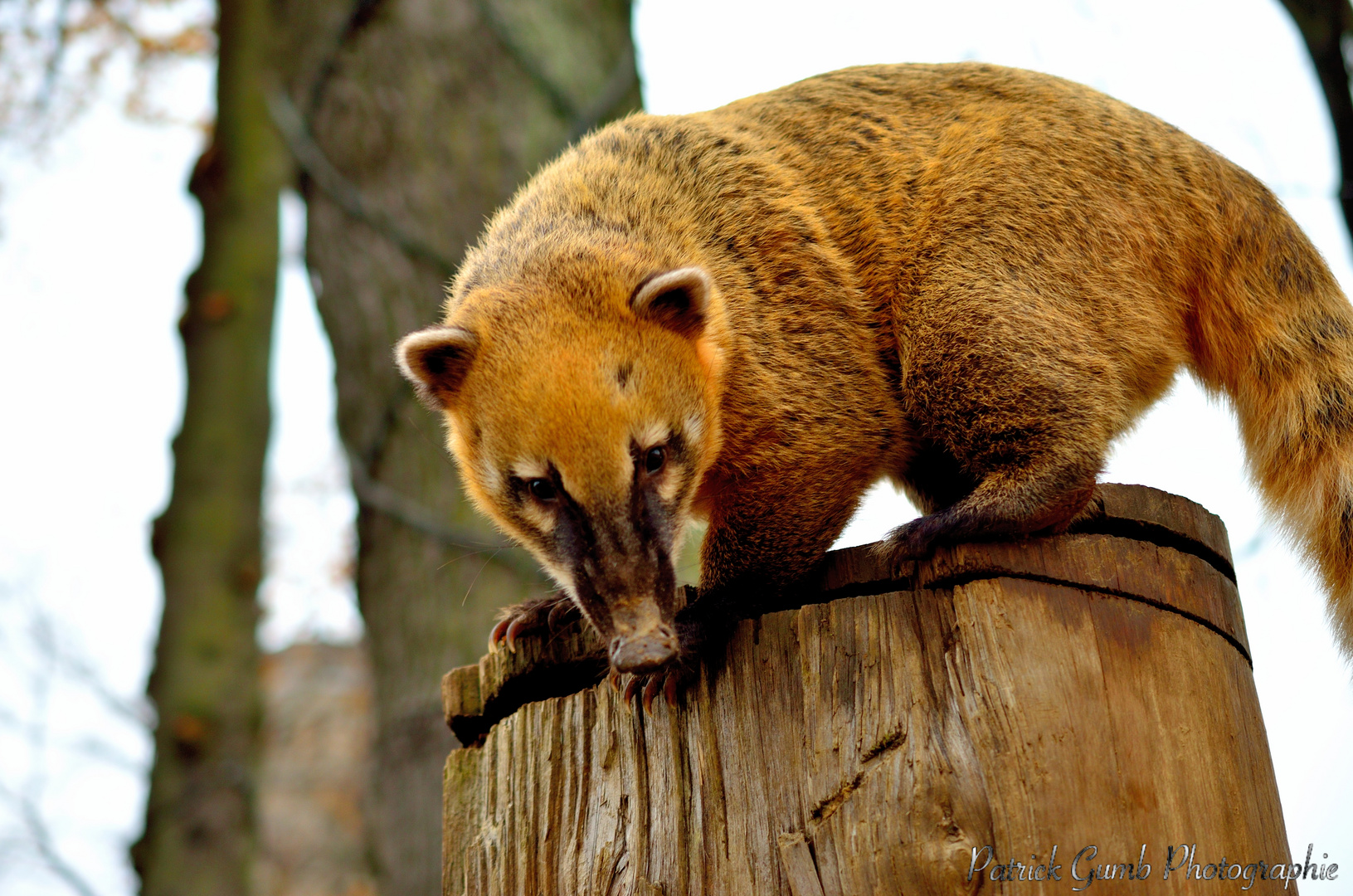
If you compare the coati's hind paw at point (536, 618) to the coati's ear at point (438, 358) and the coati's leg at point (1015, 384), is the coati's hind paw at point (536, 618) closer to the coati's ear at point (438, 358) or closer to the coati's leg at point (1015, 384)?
the coati's ear at point (438, 358)

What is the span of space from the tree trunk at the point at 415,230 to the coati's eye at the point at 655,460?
2922 millimetres

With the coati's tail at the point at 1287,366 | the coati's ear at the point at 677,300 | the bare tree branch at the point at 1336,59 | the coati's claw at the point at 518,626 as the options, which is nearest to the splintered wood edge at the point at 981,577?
the coati's claw at the point at 518,626

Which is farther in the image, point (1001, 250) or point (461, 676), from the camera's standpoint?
point (1001, 250)

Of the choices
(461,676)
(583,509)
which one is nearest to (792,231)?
(583,509)

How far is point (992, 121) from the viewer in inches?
198

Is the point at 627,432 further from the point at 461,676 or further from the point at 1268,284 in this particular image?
the point at 1268,284

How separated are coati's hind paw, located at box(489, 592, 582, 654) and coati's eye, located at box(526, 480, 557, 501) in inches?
20.1

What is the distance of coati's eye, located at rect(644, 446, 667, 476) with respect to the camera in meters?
4.11

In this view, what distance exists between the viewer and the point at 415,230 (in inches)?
295

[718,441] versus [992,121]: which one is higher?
[992,121]

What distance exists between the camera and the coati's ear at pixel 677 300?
13.9ft

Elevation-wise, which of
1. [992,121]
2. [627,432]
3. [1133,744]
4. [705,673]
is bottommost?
[1133,744]

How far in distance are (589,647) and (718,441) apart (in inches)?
39.3

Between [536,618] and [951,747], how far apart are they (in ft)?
7.11
